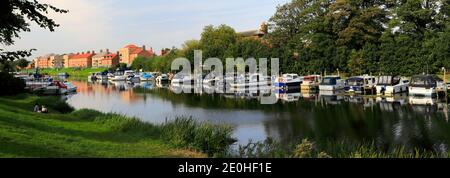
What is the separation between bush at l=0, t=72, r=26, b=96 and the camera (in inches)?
1304

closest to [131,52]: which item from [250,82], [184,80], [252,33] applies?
[252,33]

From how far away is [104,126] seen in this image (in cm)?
1831

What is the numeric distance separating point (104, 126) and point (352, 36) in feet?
157

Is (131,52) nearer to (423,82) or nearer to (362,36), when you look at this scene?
(362,36)

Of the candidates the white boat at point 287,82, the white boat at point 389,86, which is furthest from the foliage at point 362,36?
the white boat at point 287,82

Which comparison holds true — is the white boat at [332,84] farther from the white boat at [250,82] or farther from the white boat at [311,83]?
the white boat at [250,82]

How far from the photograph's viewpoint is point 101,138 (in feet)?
49.5

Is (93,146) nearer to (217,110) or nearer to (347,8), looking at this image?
(217,110)

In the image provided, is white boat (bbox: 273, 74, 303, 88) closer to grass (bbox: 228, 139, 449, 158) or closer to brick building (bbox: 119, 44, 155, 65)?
grass (bbox: 228, 139, 449, 158)

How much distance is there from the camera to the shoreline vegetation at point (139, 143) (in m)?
11.9

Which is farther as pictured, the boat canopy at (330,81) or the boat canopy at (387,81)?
the boat canopy at (330,81)

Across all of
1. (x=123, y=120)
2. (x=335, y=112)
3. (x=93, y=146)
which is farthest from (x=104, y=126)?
(x=335, y=112)

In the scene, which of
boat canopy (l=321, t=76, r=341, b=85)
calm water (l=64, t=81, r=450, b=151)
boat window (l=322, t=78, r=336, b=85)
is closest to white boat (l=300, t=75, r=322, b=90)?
boat canopy (l=321, t=76, r=341, b=85)
